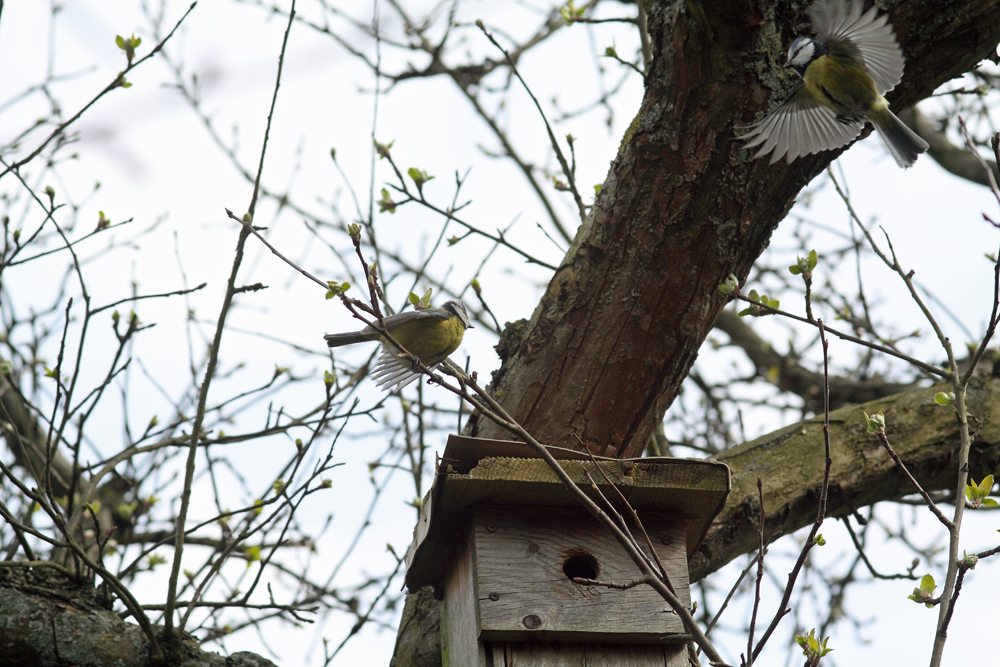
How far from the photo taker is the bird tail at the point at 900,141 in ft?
9.02

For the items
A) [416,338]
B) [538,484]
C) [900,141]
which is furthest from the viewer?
[416,338]

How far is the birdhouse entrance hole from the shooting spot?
214cm

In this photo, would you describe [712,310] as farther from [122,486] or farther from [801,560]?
[122,486]

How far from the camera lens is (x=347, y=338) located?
269cm

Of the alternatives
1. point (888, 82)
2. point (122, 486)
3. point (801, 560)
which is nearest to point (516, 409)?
point (801, 560)

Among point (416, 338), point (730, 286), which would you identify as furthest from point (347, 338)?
point (730, 286)

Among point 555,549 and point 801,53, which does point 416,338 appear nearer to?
point 555,549

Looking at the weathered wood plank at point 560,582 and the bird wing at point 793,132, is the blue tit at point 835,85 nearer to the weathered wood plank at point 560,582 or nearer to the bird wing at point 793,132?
the bird wing at point 793,132

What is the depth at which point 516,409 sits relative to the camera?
101 inches

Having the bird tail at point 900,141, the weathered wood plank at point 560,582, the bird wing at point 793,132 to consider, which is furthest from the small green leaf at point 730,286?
the bird tail at point 900,141

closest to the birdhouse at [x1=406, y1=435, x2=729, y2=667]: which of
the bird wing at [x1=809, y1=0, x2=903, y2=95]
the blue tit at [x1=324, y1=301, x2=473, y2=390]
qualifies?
the blue tit at [x1=324, y1=301, x2=473, y2=390]

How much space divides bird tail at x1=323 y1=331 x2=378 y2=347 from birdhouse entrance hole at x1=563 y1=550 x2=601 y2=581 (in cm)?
88

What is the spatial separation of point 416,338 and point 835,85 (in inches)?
65.0

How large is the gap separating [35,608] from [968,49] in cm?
290
